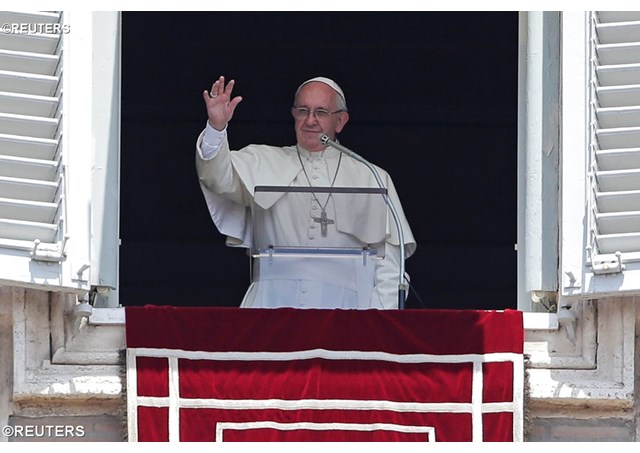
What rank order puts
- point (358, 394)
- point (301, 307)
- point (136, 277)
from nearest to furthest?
point (358, 394)
point (301, 307)
point (136, 277)

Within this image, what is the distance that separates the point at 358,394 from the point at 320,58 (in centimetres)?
350

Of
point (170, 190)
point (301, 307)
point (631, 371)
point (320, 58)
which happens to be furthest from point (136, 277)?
point (631, 371)

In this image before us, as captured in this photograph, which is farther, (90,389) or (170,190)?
(170,190)

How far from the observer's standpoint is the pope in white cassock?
9.41 metres

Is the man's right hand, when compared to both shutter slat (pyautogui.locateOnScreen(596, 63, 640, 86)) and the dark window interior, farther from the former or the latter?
the dark window interior

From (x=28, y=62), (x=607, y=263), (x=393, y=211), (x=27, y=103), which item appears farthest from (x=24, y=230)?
(x=607, y=263)

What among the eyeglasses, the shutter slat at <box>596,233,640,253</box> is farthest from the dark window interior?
the shutter slat at <box>596,233,640,253</box>

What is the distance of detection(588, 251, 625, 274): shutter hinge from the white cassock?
3.30 ft

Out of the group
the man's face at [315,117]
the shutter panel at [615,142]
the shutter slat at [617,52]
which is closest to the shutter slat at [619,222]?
the shutter panel at [615,142]

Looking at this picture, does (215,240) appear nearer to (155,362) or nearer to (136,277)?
(136,277)

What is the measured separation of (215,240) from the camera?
40.1 feet

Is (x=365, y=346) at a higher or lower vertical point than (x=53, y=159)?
lower

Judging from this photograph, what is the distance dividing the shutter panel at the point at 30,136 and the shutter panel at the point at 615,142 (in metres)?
1.63

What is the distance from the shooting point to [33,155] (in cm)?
881
